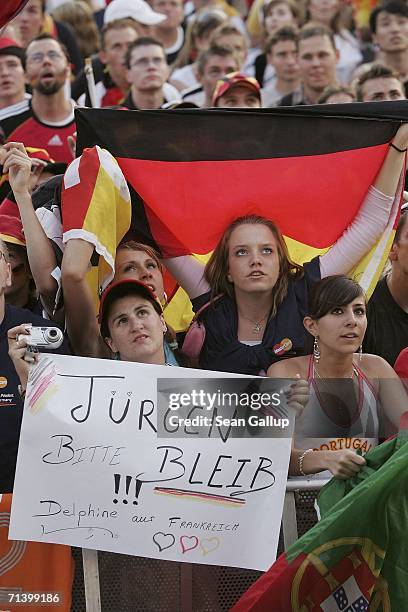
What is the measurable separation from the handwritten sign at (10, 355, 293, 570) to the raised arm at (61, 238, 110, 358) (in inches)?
26.3

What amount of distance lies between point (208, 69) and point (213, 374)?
587cm

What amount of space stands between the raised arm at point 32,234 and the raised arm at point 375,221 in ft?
3.92

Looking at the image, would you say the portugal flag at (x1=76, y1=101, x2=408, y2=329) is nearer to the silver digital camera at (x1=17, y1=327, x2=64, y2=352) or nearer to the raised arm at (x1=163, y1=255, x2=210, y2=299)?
the raised arm at (x1=163, y1=255, x2=210, y2=299)

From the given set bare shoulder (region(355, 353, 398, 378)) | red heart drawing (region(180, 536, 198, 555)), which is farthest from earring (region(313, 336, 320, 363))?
red heart drawing (region(180, 536, 198, 555))

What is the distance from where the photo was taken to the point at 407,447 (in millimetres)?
4855

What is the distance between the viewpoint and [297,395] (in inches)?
205

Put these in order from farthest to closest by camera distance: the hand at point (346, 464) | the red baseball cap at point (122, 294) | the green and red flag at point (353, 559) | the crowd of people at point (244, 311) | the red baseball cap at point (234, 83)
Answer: the red baseball cap at point (234, 83) < the red baseball cap at point (122, 294) < the crowd of people at point (244, 311) < the hand at point (346, 464) < the green and red flag at point (353, 559)

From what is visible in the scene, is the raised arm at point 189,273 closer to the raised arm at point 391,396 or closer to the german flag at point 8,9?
the raised arm at point 391,396

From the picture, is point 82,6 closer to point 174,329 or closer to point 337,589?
point 174,329

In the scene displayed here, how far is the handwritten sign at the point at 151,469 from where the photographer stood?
5.05m

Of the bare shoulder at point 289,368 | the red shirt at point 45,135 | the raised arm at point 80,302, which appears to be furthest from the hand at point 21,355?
the red shirt at point 45,135

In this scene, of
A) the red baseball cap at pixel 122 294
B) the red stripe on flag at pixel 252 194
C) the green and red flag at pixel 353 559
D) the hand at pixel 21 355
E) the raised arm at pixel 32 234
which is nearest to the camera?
the green and red flag at pixel 353 559

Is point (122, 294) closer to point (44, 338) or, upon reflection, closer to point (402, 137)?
point (44, 338)

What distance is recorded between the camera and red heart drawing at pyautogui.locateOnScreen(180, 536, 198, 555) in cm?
505
